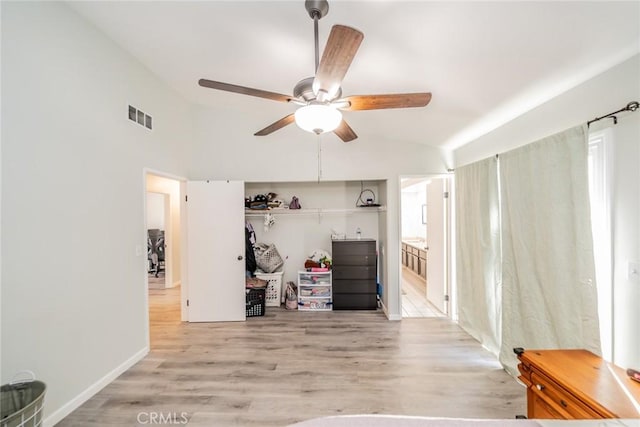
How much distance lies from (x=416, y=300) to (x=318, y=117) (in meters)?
4.05

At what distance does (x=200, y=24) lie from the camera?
1.96m

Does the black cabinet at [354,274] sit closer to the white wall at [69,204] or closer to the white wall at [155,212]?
the white wall at [69,204]

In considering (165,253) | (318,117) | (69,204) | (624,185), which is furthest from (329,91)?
(165,253)

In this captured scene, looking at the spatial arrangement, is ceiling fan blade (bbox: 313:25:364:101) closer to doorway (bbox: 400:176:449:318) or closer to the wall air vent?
the wall air vent

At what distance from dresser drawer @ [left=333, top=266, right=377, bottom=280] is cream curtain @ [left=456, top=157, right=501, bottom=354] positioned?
1.21 m

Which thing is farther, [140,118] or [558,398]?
[140,118]

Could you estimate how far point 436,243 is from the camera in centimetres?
398

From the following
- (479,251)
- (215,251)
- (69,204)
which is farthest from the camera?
(215,251)

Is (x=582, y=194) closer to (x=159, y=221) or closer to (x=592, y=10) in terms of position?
(x=592, y=10)

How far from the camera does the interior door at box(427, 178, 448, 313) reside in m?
3.81

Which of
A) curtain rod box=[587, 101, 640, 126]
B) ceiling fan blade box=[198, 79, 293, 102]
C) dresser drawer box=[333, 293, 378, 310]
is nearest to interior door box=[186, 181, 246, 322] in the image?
dresser drawer box=[333, 293, 378, 310]

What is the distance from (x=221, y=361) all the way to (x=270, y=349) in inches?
20.3

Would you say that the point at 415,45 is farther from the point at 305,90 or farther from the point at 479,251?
the point at 479,251

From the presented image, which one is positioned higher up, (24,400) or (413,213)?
(413,213)
